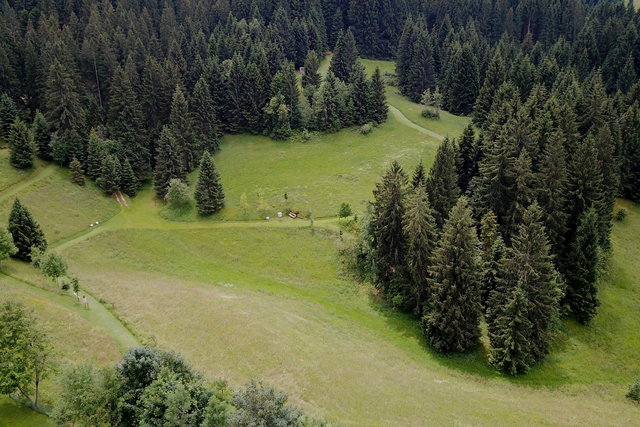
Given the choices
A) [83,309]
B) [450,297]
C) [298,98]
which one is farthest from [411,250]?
[298,98]

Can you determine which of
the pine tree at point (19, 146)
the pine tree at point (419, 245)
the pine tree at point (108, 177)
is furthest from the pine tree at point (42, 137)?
the pine tree at point (419, 245)

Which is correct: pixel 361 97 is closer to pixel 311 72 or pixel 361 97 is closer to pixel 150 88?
pixel 311 72

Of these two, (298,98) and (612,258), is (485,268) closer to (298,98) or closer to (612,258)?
(612,258)

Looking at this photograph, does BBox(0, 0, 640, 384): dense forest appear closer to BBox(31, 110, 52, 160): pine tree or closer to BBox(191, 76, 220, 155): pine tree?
BBox(31, 110, 52, 160): pine tree

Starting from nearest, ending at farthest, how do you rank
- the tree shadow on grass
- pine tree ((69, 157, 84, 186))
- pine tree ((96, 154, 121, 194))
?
the tree shadow on grass
pine tree ((69, 157, 84, 186))
pine tree ((96, 154, 121, 194))

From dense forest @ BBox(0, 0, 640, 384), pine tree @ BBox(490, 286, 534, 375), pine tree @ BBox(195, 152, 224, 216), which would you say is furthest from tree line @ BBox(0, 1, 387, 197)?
pine tree @ BBox(490, 286, 534, 375)

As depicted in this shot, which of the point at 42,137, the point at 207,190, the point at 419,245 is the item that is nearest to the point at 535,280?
the point at 419,245
